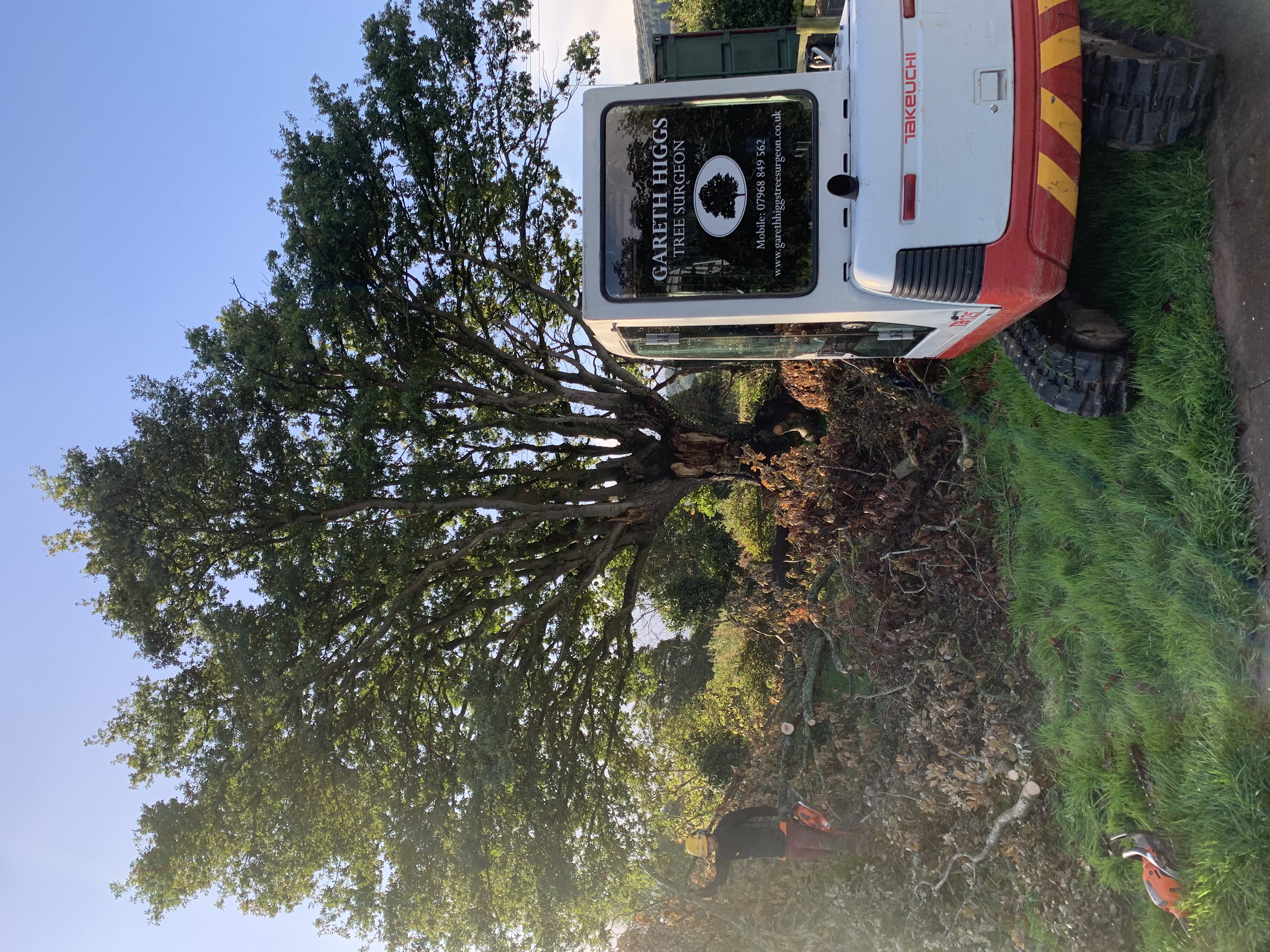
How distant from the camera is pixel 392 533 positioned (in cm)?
880

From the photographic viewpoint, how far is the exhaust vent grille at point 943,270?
483 cm

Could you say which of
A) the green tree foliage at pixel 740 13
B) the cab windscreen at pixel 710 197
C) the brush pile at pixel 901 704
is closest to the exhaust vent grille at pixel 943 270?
the cab windscreen at pixel 710 197

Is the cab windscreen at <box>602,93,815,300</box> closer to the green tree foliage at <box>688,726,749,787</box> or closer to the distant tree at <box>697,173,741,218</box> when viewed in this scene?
the distant tree at <box>697,173,741,218</box>

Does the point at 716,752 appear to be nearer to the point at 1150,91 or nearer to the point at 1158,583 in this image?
the point at 1158,583

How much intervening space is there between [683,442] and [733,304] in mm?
5781

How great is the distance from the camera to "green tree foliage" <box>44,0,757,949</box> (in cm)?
830

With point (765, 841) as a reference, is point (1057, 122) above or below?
Result: above

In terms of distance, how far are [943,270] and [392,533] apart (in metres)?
6.35

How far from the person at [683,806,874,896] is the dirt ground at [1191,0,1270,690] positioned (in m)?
5.71

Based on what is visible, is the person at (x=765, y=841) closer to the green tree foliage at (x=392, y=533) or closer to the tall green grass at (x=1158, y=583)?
the green tree foliage at (x=392, y=533)

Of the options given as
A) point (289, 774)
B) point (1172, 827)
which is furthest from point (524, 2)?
point (1172, 827)

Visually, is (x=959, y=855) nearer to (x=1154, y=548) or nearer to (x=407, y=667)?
(x=1154, y=548)

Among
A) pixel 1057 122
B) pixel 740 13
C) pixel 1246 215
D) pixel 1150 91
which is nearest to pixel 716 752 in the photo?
pixel 1246 215

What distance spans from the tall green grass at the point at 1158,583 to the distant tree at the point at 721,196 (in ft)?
8.54
